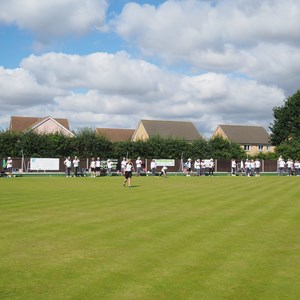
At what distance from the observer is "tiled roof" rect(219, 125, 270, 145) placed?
317ft

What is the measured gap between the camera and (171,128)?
9144cm

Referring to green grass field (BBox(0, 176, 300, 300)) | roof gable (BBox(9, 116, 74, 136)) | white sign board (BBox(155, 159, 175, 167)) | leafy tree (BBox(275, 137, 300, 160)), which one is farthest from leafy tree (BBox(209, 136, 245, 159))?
green grass field (BBox(0, 176, 300, 300))

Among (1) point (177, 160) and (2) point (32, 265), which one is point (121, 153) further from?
(2) point (32, 265)

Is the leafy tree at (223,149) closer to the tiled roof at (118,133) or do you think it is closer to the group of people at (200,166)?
the group of people at (200,166)

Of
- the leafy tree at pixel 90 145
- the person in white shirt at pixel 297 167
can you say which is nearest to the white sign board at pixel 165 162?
the leafy tree at pixel 90 145

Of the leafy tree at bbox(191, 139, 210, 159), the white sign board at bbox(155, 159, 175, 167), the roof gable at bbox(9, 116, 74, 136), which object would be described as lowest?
the white sign board at bbox(155, 159, 175, 167)

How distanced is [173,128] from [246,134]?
59.6 ft

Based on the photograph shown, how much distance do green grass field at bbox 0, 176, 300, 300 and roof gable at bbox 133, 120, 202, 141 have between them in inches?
2953

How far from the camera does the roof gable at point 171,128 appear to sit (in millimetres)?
89188

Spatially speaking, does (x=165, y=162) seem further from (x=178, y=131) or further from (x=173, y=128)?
(x=173, y=128)

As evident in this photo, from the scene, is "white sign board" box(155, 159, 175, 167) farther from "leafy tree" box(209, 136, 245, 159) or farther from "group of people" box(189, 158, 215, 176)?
"leafy tree" box(209, 136, 245, 159)

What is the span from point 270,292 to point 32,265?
3.76 m

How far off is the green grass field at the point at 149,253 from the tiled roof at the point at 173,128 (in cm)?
→ 7515

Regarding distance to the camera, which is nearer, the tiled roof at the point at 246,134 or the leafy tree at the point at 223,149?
the leafy tree at the point at 223,149
